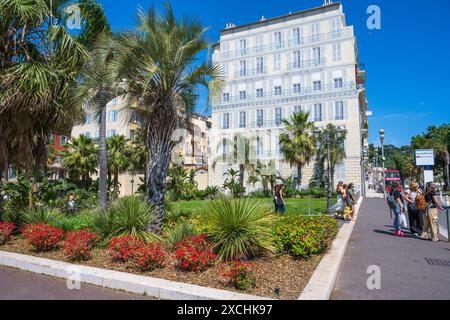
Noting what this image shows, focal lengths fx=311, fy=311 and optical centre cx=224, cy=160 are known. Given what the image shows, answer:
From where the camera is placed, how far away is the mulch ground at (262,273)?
4608 mm

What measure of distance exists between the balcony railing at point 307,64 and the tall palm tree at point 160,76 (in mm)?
30027

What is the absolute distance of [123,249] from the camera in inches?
227

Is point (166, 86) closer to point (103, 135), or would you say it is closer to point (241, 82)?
point (103, 135)

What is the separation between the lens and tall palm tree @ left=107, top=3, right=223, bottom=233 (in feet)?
26.8

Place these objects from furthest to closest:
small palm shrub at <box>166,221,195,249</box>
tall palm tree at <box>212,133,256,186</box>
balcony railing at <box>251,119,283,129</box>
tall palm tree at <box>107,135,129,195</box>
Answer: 1. balcony railing at <box>251,119,283,129</box>
2. tall palm tree at <box>212,133,256,186</box>
3. tall palm tree at <box>107,135,129,195</box>
4. small palm shrub at <box>166,221,195,249</box>

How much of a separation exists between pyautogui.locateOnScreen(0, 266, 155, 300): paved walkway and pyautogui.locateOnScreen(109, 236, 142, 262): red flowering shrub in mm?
839

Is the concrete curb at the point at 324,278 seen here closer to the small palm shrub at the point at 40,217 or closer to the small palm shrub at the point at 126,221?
the small palm shrub at the point at 126,221

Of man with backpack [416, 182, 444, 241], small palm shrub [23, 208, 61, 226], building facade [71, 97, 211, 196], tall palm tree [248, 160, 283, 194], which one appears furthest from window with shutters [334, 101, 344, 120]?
small palm shrub [23, 208, 61, 226]

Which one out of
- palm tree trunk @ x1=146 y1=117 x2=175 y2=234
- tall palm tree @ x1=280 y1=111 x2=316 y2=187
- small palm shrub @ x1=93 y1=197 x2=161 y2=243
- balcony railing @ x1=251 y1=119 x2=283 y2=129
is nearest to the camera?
small palm shrub @ x1=93 y1=197 x2=161 y2=243

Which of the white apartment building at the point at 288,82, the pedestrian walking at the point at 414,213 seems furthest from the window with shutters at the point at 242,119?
the pedestrian walking at the point at 414,213

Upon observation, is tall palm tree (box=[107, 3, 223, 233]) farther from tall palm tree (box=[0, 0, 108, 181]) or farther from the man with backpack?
the man with backpack

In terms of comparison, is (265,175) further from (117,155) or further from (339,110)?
(117,155)

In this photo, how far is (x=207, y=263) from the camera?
5445 millimetres
